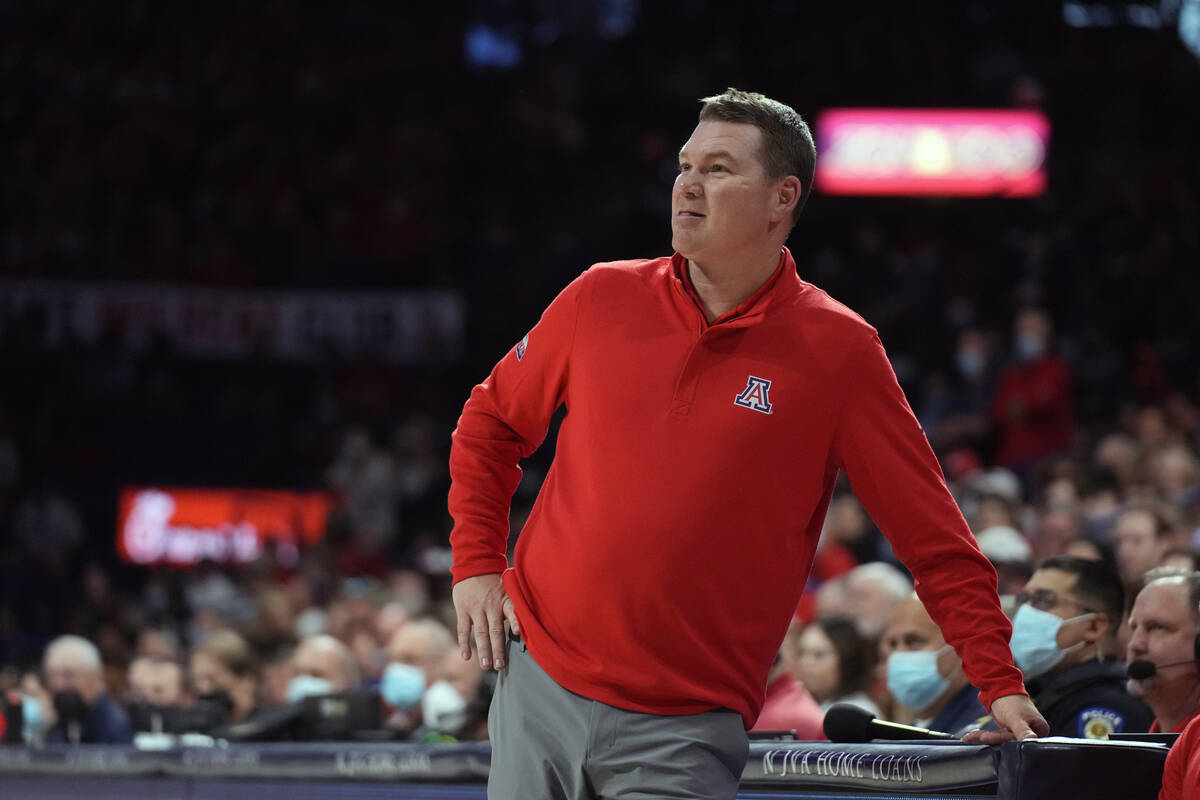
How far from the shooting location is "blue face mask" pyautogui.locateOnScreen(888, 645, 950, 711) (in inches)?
162

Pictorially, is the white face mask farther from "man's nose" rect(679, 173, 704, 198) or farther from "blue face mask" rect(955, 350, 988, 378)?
"blue face mask" rect(955, 350, 988, 378)

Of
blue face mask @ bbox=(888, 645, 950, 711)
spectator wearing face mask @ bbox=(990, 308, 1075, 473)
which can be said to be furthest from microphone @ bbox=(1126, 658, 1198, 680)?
spectator wearing face mask @ bbox=(990, 308, 1075, 473)

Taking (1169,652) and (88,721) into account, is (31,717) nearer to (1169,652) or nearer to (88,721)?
(88,721)

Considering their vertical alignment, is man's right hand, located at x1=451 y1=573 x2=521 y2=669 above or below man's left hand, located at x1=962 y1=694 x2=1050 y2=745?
above

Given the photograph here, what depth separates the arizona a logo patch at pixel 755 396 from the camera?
2328 mm

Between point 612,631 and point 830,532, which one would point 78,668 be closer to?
point 830,532

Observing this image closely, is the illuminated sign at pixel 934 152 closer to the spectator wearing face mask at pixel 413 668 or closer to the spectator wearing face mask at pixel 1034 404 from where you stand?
the spectator wearing face mask at pixel 1034 404

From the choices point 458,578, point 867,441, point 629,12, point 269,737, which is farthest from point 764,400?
point 629,12

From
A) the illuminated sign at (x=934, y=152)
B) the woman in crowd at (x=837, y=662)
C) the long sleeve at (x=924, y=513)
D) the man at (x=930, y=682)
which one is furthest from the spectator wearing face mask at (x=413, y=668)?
the illuminated sign at (x=934, y=152)

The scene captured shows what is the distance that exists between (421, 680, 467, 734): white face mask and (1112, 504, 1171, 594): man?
8.12 ft

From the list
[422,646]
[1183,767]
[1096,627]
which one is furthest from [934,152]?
[1183,767]

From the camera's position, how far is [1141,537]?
5.91m

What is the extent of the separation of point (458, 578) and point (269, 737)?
2579 millimetres

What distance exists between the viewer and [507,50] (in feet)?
58.1
